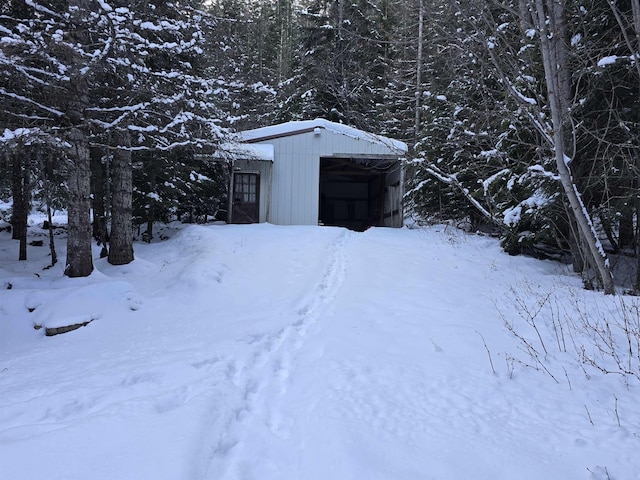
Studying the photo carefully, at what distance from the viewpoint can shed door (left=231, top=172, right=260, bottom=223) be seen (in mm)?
14812

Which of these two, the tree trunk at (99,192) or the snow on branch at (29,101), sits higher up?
the snow on branch at (29,101)

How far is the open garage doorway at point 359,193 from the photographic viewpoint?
17297mm

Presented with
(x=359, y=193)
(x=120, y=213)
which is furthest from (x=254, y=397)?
(x=359, y=193)

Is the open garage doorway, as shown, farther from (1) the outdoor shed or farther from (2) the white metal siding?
(2) the white metal siding

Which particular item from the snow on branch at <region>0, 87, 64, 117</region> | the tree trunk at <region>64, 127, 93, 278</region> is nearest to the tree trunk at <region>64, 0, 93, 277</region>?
the tree trunk at <region>64, 127, 93, 278</region>

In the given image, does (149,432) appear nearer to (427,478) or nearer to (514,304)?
(427,478)

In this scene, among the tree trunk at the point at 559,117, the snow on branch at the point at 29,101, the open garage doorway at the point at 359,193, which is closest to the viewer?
the tree trunk at the point at 559,117

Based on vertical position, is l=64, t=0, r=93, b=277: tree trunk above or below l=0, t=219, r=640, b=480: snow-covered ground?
above

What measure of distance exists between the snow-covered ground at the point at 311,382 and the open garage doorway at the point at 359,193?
1018 centimetres

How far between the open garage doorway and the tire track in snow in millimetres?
11904

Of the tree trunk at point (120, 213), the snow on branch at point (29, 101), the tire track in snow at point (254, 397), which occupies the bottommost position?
the tire track in snow at point (254, 397)

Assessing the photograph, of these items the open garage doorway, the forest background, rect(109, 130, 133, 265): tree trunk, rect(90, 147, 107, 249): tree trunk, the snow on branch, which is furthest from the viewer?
the open garage doorway

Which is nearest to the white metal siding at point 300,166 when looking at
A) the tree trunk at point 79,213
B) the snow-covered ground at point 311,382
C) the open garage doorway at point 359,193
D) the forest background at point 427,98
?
the open garage doorway at point 359,193

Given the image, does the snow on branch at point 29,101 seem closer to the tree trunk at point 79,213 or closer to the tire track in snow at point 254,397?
the tree trunk at point 79,213
